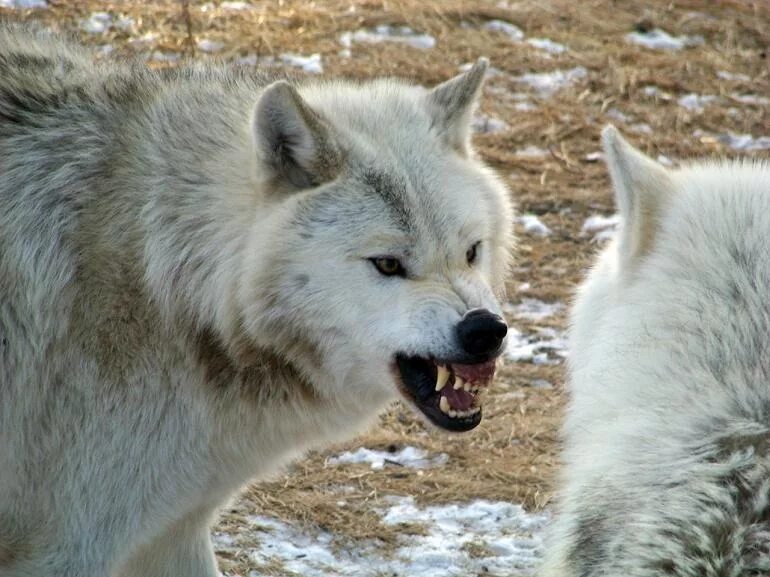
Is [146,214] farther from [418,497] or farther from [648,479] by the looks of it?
[418,497]

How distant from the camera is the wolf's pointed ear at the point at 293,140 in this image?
3.83 meters

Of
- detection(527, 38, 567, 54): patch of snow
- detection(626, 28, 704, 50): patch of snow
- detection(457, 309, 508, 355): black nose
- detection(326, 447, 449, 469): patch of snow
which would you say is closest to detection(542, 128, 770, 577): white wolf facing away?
detection(457, 309, 508, 355): black nose

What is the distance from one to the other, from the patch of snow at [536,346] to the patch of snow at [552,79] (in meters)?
3.34

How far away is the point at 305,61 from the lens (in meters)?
9.69

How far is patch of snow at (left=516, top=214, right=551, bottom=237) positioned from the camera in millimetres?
8297

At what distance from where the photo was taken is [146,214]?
3.99 meters

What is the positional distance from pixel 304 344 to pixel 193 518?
85 centimetres

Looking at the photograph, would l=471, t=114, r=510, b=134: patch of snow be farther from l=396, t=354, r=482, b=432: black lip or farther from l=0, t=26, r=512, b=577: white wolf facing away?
l=396, t=354, r=482, b=432: black lip

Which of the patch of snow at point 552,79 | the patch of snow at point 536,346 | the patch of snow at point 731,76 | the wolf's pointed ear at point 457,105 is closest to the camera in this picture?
the wolf's pointed ear at point 457,105

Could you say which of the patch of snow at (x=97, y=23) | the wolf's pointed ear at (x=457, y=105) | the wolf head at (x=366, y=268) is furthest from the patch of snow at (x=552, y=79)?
the wolf head at (x=366, y=268)

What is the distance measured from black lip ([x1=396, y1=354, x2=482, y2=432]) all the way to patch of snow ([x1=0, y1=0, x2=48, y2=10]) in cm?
680

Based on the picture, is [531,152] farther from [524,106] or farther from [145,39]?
[145,39]

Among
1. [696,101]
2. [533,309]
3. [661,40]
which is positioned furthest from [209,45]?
[661,40]

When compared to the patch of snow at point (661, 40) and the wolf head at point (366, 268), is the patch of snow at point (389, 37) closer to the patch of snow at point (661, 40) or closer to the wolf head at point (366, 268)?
the patch of snow at point (661, 40)
